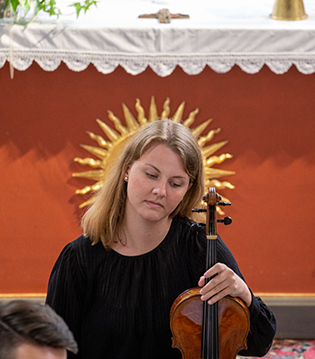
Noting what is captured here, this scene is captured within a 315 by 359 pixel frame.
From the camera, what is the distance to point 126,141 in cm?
325

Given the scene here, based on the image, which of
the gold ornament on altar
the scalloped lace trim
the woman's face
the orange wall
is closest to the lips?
the woman's face

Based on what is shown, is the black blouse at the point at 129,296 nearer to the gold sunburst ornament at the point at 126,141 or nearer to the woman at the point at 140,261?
the woman at the point at 140,261

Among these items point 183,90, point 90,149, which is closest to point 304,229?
point 183,90

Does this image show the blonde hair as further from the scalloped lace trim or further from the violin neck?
the scalloped lace trim

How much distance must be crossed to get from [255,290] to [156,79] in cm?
143

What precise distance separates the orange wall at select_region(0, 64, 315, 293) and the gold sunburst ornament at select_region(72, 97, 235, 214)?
1.6 inches

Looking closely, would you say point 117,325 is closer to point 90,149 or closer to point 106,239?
point 106,239

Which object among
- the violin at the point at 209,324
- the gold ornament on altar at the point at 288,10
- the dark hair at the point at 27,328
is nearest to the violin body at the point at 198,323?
the violin at the point at 209,324

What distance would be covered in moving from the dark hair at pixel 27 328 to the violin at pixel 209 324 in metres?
0.93

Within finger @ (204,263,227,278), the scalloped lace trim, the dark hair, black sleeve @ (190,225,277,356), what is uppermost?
the scalloped lace trim

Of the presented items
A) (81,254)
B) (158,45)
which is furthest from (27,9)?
(81,254)

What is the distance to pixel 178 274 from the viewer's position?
2.06 meters

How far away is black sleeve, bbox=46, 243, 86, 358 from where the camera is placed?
6.63ft

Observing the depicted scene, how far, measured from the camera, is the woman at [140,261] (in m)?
1.95
